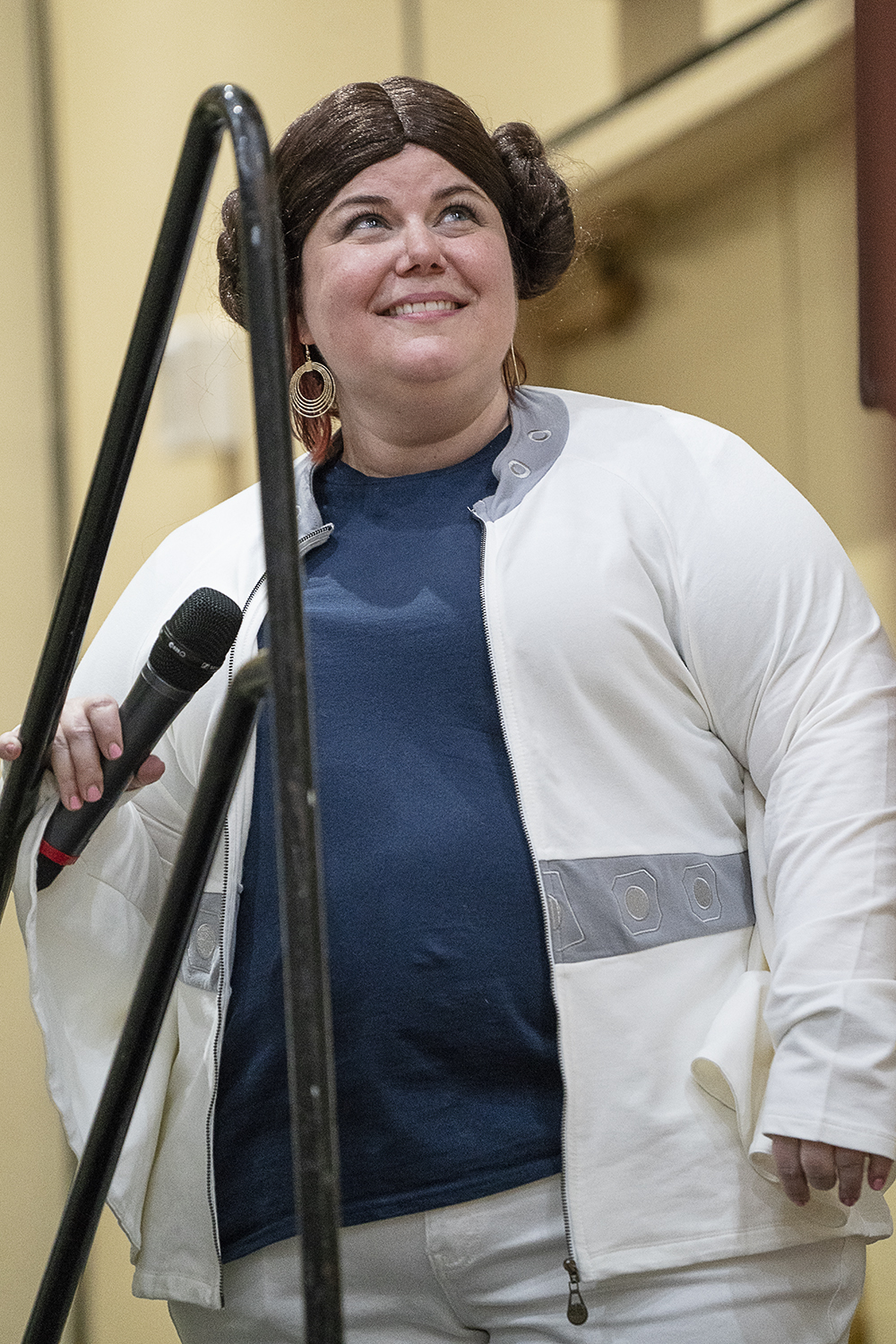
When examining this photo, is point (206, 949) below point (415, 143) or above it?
below

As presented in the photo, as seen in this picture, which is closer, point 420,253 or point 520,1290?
point 520,1290

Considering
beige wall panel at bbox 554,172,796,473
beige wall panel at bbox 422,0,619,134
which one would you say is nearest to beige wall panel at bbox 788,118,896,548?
beige wall panel at bbox 554,172,796,473

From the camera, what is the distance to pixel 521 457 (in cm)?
129

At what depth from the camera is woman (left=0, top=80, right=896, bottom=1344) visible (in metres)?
1.07

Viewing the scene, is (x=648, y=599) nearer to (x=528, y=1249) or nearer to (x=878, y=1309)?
(x=528, y=1249)

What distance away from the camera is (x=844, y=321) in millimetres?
1825

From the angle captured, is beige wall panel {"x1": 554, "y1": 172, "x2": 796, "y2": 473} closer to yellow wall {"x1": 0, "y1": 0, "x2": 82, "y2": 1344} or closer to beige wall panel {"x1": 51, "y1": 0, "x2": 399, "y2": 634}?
beige wall panel {"x1": 51, "y1": 0, "x2": 399, "y2": 634}

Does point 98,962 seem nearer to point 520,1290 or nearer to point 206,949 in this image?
point 206,949

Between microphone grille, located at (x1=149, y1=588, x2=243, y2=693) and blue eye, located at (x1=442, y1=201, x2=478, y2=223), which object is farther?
blue eye, located at (x1=442, y1=201, x2=478, y2=223)

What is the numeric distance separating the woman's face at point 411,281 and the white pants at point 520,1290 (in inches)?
26.5

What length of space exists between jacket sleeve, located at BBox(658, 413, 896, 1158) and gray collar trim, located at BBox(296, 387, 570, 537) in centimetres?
13

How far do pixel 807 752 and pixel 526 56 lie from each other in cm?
147

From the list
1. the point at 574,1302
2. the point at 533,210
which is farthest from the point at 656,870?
the point at 533,210

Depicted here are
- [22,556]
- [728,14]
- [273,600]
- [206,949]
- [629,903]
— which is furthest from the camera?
[22,556]
